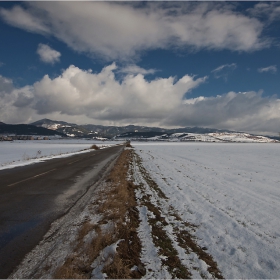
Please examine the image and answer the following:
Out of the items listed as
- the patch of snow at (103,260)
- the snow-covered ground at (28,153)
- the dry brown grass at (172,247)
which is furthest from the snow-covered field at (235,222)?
the snow-covered ground at (28,153)

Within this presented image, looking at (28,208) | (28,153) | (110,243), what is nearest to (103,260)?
(110,243)

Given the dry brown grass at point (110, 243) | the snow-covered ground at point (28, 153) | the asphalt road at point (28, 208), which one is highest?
the dry brown grass at point (110, 243)

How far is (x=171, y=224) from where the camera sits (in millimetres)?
7047

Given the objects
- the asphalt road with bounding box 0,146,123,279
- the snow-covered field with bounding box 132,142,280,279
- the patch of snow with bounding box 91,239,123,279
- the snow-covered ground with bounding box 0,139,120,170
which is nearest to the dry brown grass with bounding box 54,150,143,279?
the patch of snow with bounding box 91,239,123,279

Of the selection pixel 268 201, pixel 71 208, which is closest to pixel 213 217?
pixel 268 201

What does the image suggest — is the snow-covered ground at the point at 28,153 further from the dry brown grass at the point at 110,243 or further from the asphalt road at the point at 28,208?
the dry brown grass at the point at 110,243

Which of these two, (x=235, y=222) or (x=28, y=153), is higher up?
(x=235, y=222)

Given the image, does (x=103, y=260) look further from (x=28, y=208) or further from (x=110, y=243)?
(x=28, y=208)

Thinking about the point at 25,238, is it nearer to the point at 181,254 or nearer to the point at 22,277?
the point at 22,277

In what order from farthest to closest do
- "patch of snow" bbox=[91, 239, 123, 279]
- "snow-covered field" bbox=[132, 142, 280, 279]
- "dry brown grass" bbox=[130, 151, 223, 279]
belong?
"snow-covered field" bbox=[132, 142, 280, 279]
"dry brown grass" bbox=[130, 151, 223, 279]
"patch of snow" bbox=[91, 239, 123, 279]

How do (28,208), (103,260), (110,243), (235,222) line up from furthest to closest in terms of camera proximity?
(28,208) → (235,222) → (110,243) → (103,260)

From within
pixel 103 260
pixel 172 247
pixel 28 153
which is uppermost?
pixel 103 260

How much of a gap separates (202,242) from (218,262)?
94 cm

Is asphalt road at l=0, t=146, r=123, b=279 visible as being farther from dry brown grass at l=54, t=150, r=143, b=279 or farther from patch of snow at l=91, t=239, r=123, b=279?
patch of snow at l=91, t=239, r=123, b=279
